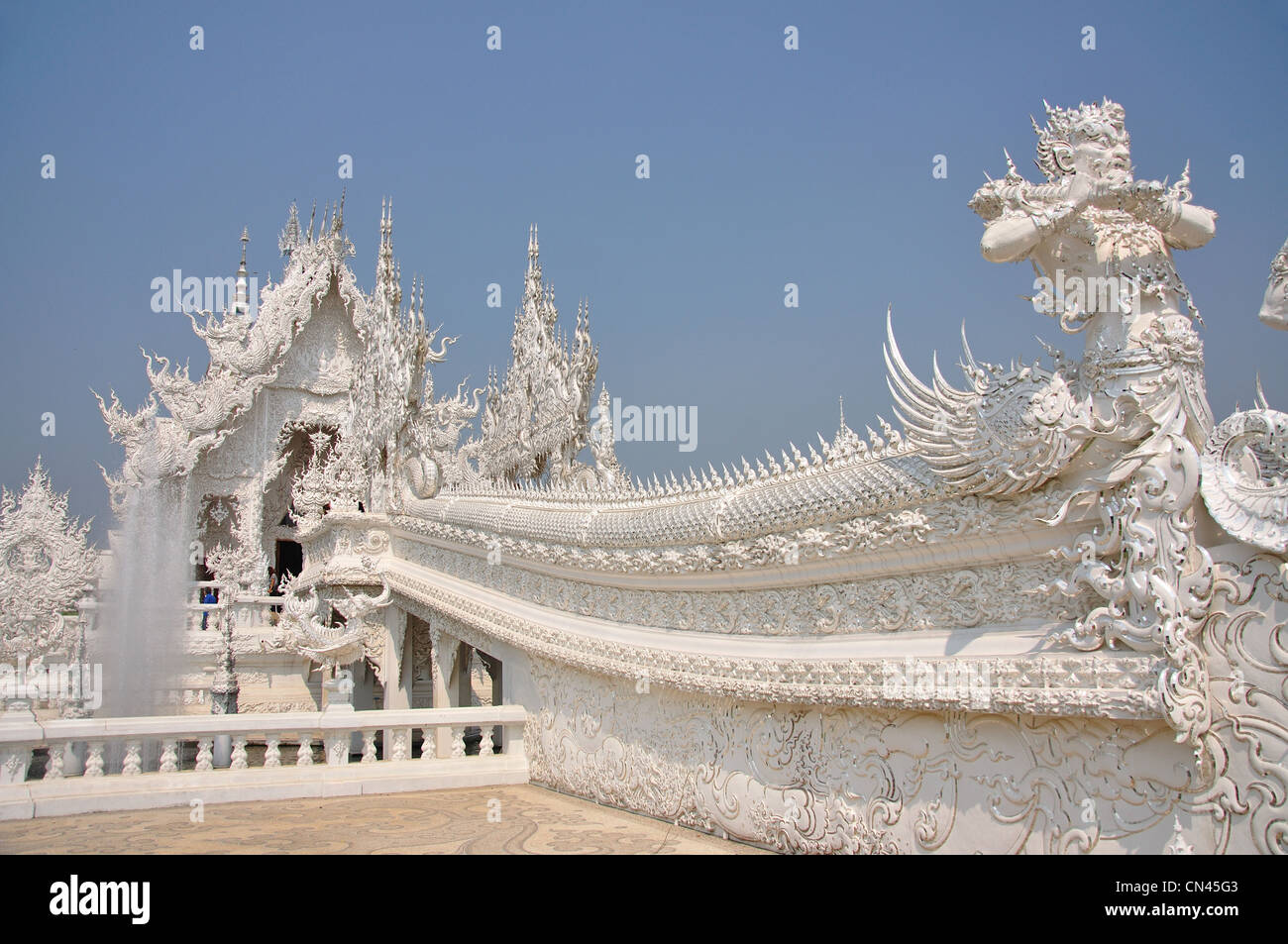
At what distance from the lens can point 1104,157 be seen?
353cm

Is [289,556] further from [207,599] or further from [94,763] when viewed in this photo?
[94,763]

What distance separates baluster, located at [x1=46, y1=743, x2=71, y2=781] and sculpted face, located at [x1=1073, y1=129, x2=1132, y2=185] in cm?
638

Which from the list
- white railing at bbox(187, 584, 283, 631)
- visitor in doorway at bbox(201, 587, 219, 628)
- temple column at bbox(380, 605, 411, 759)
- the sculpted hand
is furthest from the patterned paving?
visitor in doorway at bbox(201, 587, 219, 628)

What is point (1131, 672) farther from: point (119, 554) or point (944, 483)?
point (119, 554)

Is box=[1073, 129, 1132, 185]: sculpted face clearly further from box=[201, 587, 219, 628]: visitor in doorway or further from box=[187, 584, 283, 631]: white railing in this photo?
box=[201, 587, 219, 628]: visitor in doorway

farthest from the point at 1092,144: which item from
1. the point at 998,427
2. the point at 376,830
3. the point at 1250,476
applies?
the point at 376,830

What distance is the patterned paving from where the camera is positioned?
4.64m

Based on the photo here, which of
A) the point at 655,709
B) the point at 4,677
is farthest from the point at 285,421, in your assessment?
the point at 655,709

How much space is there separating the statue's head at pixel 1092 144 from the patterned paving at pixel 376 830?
10.6 feet

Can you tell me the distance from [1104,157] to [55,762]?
6526 millimetres

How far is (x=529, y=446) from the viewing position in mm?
12938

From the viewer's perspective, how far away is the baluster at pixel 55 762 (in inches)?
230

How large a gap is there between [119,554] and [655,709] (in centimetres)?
1167

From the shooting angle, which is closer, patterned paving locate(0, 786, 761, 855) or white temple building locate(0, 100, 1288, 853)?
white temple building locate(0, 100, 1288, 853)
